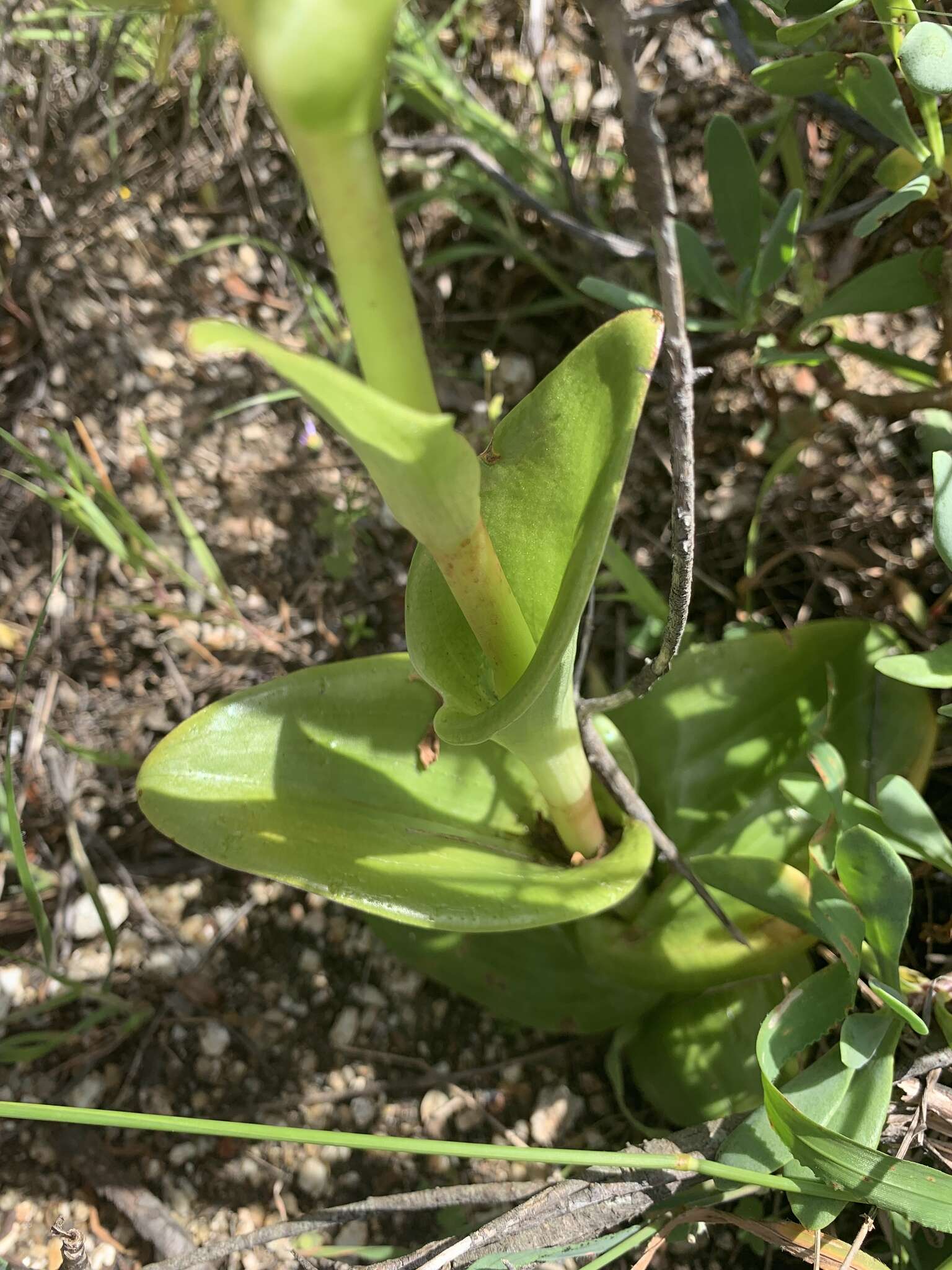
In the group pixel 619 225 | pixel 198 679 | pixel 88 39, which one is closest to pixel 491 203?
pixel 619 225

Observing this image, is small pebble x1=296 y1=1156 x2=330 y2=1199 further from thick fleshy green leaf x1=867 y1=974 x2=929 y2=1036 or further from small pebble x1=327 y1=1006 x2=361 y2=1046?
thick fleshy green leaf x1=867 y1=974 x2=929 y2=1036

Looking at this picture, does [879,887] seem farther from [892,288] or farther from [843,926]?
[892,288]

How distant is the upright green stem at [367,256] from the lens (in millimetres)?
484

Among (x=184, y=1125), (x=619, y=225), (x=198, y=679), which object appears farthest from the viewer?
(x=619, y=225)

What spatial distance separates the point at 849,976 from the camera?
0.86 m

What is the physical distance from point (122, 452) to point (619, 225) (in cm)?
92

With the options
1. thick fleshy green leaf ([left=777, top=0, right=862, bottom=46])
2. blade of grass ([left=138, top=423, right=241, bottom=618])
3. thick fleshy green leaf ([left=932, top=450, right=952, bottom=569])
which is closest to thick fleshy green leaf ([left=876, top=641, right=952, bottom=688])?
thick fleshy green leaf ([left=932, top=450, right=952, bottom=569])

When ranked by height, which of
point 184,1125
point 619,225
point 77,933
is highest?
point 619,225

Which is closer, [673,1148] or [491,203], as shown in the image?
[673,1148]

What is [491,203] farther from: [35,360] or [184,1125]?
[184,1125]

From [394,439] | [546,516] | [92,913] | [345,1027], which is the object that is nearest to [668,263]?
[546,516]

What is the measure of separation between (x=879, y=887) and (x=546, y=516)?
429 mm

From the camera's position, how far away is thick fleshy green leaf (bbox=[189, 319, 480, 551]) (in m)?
0.40

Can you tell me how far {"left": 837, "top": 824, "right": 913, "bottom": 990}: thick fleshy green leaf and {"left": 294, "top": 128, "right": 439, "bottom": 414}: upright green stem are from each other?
1.75 feet
